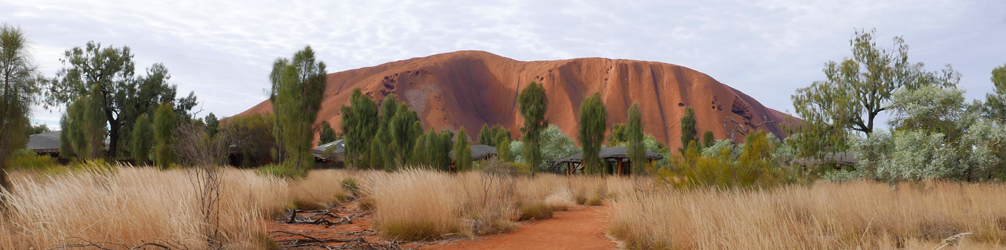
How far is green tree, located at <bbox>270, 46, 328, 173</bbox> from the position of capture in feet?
62.1

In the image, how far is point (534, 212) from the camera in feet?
33.4

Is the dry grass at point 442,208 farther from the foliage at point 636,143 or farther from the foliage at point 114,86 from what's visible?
the foliage at point 114,86

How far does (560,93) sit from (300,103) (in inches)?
3003

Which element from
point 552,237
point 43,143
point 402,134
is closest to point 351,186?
point 552,237

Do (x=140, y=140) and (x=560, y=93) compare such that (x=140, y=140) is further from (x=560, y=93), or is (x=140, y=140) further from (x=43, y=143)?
(x=560, y=93)

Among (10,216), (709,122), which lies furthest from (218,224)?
(709,122)

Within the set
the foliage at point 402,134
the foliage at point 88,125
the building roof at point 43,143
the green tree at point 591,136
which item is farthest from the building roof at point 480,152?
the building roof at point 43,143

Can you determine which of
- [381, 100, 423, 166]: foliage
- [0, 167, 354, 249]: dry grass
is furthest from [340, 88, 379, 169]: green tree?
[0, 167, 354, 249]: dry grass

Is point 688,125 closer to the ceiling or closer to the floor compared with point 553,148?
closer to the ceiling

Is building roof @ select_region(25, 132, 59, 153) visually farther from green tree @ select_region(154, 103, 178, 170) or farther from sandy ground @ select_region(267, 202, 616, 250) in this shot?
sandy ground @ select_region(267, 202, 616, 250)

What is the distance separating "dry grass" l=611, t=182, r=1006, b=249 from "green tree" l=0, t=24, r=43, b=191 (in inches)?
369

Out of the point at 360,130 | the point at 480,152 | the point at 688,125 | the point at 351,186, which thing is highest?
the point at 688,125

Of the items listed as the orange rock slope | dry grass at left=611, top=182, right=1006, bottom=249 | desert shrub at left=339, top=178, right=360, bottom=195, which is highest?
the orange rock slope

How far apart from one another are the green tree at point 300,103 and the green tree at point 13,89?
1021cm
